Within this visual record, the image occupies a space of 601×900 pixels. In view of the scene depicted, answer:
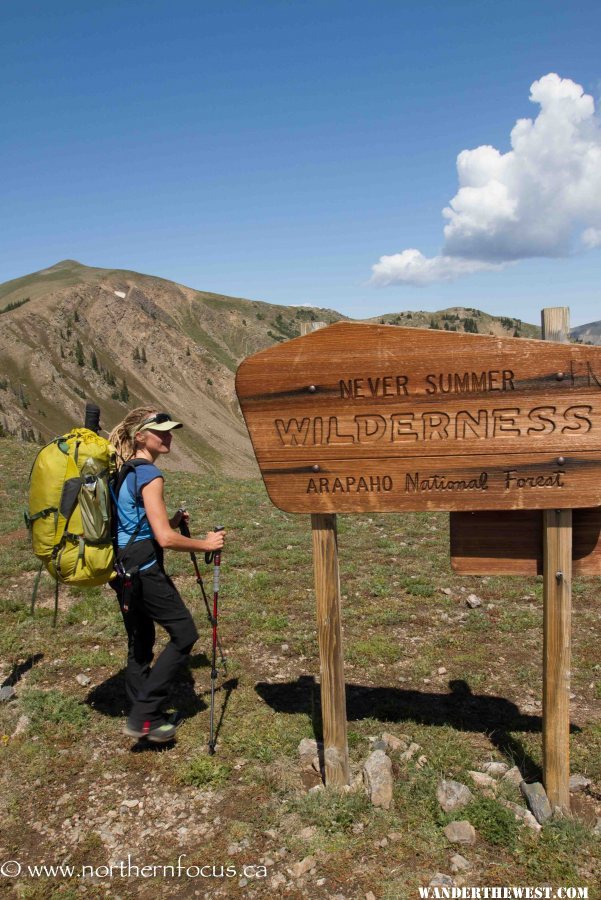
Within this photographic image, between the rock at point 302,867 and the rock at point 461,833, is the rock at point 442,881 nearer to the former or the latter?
the rock at point 461,833

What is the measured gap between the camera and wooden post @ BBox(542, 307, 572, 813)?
425 cm

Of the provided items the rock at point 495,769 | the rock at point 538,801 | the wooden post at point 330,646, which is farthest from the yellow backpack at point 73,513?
the rock at point 538,801

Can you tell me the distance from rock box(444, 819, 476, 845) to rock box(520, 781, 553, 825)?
512 millimetres

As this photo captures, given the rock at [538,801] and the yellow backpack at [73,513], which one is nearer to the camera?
the rock at [538,801]

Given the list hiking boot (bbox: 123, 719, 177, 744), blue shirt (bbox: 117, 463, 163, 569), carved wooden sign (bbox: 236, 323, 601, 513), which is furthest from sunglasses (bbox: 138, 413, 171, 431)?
hiking boot (bbox: 123, 719, 177, 744)

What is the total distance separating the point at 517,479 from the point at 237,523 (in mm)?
9496

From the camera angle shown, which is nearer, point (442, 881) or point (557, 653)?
point (442, 881)

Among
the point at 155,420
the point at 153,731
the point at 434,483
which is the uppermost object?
the point at 155,420

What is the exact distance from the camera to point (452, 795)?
4293mm

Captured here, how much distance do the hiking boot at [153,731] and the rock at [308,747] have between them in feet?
3.80

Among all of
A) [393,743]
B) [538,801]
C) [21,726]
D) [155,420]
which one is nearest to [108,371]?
[21,726]

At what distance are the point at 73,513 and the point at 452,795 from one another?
12.7ft

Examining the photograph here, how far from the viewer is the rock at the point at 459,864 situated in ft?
12.3

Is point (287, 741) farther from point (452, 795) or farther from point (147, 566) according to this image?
point (147, 566)
